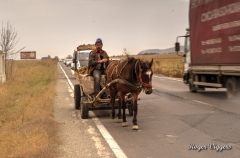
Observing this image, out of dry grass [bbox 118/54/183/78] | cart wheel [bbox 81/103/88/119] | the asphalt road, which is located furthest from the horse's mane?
cart wheel [bbox 81/103/88/119]

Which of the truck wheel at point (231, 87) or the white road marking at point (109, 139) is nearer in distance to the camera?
the white road marking at point (109, 139)

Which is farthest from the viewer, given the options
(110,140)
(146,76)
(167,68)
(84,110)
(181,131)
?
(167,68)

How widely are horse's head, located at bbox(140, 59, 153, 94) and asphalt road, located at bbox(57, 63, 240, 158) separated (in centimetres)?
103

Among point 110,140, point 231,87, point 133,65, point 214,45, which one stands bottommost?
point 110,140

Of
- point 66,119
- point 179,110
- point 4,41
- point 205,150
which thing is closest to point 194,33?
point 179,110

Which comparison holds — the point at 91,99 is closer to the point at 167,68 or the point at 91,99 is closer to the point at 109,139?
the point at 109,139

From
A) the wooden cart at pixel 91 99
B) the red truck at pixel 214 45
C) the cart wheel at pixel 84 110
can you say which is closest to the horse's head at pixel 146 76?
the wooden cart at pixel 91 99

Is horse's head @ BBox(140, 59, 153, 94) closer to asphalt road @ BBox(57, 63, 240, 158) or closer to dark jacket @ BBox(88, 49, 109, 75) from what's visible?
asphalt road @ BBox(57, 63, 240, 158)

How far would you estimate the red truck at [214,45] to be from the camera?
39.1ft

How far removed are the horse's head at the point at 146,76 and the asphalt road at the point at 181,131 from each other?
3.37ft

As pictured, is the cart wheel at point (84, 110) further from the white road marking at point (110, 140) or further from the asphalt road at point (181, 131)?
the asphalt road at point (181, 131)

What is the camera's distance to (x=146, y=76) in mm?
7566

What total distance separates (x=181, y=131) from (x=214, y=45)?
21.1 feet

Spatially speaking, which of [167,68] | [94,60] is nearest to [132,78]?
[94,60]
